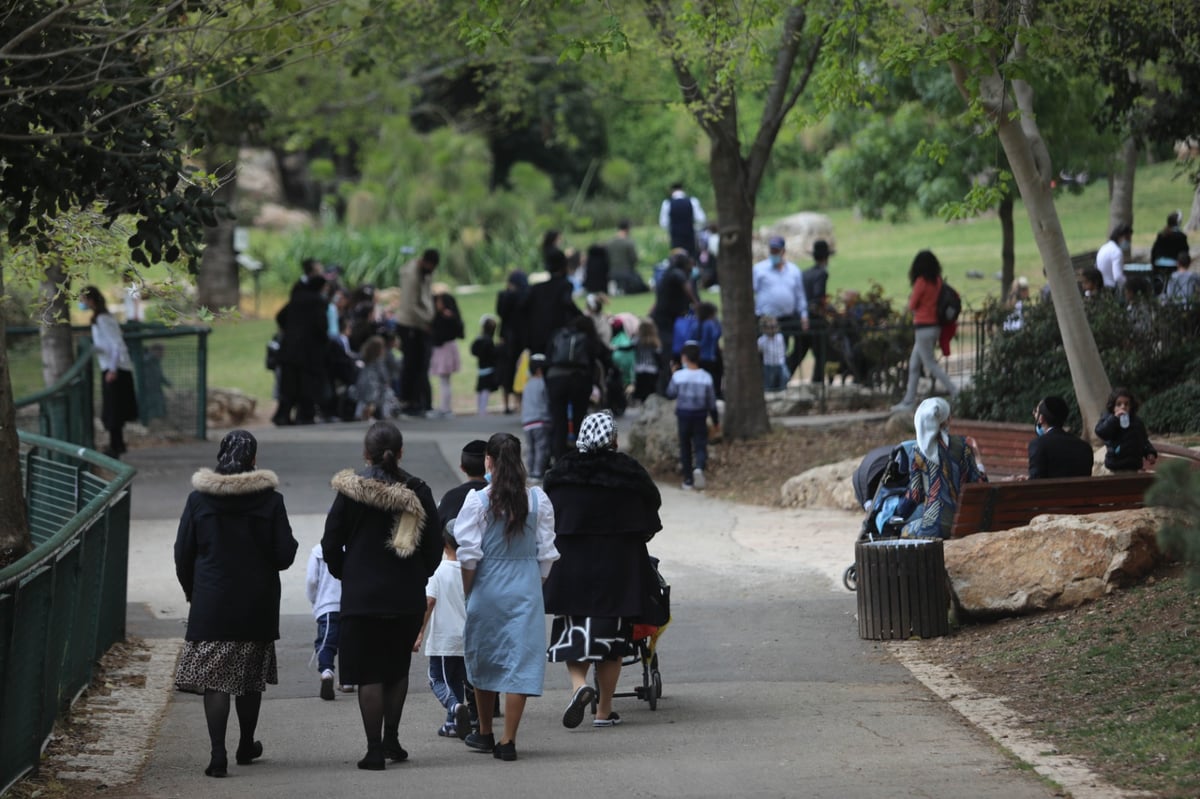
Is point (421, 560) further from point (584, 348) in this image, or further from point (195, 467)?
point (195, 467)

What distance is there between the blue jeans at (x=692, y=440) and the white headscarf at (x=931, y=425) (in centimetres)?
636

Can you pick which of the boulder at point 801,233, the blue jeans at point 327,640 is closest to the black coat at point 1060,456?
the blue jeans at point 327,640

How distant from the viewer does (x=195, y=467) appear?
60.7ft

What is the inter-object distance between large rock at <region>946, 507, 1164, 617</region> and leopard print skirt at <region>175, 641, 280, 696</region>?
4.89 meters

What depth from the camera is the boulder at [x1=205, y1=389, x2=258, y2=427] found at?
23469mm

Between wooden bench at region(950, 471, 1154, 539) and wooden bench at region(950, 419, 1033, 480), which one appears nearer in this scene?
Result: wooden bench at region(950, 471, 1154, 539)

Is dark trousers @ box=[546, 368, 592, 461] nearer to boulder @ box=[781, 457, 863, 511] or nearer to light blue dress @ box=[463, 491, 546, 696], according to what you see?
boulder @ box=[781, 457, 863, 511]

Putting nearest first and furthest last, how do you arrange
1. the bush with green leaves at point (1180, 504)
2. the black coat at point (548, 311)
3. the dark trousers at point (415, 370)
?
the bush with green leaves at point (1180, 504) → the black coat at point (548, 311) → the dark trousers at point (415, 370)

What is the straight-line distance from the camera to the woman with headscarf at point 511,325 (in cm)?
2023

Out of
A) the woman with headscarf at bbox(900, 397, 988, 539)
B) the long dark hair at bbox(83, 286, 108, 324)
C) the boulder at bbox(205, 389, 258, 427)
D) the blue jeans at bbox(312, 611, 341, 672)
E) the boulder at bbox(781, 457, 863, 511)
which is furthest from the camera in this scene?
the boulder at bbox(205, 389, 258, 427)

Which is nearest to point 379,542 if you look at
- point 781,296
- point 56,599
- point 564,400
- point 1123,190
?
point 56,599

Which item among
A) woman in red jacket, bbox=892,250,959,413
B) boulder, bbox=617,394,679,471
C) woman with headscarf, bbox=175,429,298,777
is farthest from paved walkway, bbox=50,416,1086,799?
woman in red jacket, bbox=892,250,959,413

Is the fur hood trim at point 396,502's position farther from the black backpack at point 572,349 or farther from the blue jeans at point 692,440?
the blue jeans at point 692,440

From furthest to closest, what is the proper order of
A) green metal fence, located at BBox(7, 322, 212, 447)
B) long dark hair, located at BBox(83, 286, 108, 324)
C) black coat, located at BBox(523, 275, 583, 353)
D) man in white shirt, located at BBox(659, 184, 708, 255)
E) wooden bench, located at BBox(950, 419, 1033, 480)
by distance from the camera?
man in white shirt, located at BBox(659, 184, 708, 255) → green metal fence, located at BBox(7, 322, 212, 447) → black coat, located at BBox(523, 275, 583, 353) → long dark hair, located at BBox(83, 286, 108, 324) → wooden bench, located at BBox(950, 419, 1033, 480)
